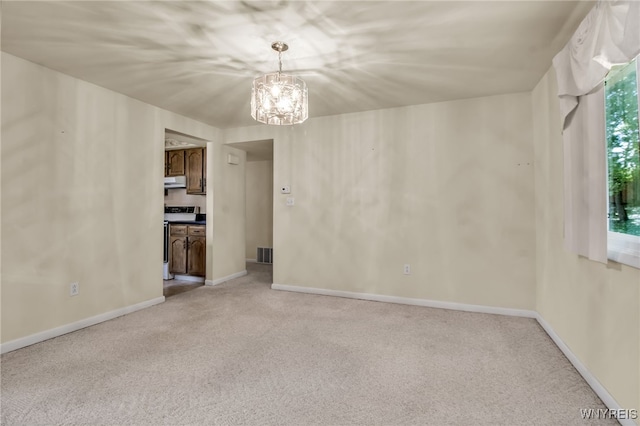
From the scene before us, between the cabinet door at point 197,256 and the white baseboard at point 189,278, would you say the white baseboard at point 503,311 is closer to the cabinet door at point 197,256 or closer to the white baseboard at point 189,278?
the cabinet door at point 197,256

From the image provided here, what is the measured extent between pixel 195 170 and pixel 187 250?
1423 millimetres

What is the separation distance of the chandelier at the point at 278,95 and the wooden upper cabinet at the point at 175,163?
138 inches

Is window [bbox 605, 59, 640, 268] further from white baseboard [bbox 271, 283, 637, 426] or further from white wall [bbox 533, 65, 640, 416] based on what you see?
white baseboard [bbox 271, 283, 637, 426]

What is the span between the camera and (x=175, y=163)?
537cm

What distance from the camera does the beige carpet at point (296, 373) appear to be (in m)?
1.65

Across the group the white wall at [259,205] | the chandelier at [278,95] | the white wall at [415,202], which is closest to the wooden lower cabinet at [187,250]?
the white wall at [415,202]

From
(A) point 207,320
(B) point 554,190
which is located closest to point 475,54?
(B) point 554,190

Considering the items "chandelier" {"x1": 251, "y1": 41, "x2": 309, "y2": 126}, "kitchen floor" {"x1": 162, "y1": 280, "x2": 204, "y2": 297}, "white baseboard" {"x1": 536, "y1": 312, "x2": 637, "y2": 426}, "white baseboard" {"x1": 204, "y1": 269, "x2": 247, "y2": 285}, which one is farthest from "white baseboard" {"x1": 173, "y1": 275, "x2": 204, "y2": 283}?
"white baseboard" {"x1": 536, "y1": 312, "x2": 637, "y2": 426}

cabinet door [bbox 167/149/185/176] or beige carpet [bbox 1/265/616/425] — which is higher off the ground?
cabinet door [bbox 167/149/185/176]

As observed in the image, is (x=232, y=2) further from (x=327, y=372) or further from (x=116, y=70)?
(x=327, y=372)

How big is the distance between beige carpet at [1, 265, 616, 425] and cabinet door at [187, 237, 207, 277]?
1472 mm

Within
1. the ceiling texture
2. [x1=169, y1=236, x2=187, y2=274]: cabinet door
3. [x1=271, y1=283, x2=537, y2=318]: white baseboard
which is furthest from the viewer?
[x1=169, y1=236, x2=187, y2=274]: cabinet door

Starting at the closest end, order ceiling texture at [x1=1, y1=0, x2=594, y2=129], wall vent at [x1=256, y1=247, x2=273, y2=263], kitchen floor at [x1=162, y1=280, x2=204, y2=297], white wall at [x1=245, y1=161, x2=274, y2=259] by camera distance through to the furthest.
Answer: ceiling texture at [x1=1, y1=0, x2=594, y2=129], kitchen floor at [x1=162, y1=280, x2=204, y2=297], wall vent at [x1=256, y1=247, x2=273, y2=263], white wall at [x1=245, y1=161, x2=274, y2=259]

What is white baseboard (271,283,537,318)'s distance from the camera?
3207 millimetres
